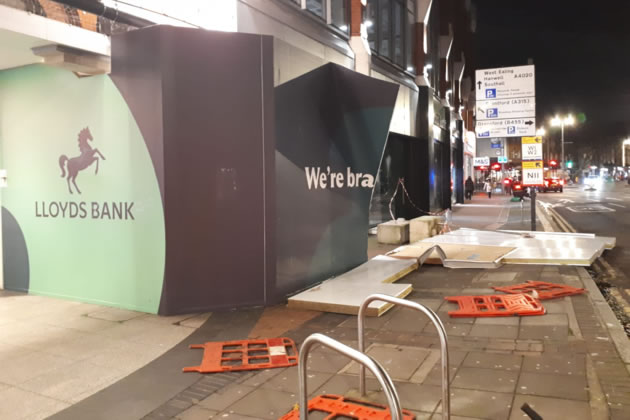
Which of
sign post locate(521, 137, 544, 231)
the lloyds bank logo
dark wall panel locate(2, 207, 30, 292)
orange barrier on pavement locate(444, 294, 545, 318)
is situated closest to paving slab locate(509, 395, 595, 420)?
orange barrier on pavement locate(444, 294, 545, 318)

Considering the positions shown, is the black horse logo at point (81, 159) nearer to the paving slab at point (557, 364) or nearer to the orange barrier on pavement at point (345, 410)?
the orange barrier on pavement at point (345, 410)

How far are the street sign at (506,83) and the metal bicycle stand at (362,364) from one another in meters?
14.1

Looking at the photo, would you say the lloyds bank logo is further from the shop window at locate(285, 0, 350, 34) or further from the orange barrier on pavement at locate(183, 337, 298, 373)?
the shop window at locate(285, 0, 350, 34)

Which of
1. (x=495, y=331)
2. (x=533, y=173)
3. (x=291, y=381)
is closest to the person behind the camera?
(x=291, y=381)

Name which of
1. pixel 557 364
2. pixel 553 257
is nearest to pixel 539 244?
pixel 553 257

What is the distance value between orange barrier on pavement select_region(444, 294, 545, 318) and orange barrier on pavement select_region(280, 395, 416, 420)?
3.11 meters

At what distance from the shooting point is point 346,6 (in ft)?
51.2

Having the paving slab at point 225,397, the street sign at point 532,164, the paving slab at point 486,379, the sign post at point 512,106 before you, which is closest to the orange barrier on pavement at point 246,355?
the paving slab at point 225,397

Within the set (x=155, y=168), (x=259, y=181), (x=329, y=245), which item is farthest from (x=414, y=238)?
(x=155, y=168)

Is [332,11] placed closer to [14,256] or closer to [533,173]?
[533,173]

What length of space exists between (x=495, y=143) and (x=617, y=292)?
3553 cm

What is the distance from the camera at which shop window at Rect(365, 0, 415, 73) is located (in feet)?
59.0

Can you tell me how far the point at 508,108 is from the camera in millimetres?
15820

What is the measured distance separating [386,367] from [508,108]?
12.6 meters
